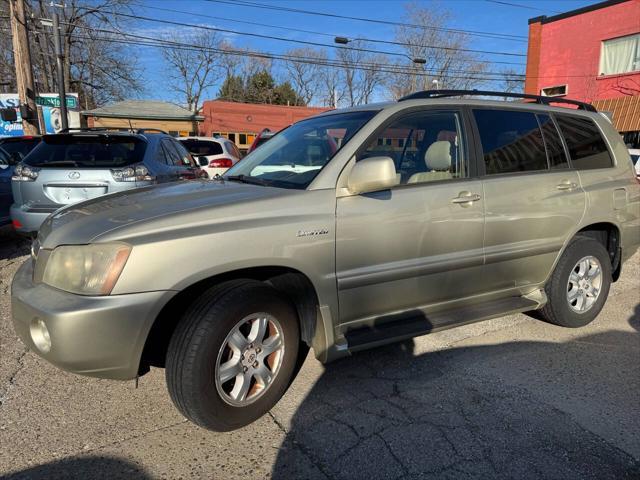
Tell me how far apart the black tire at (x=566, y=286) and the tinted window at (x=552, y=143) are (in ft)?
2.27

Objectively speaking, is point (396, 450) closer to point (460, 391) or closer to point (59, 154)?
point (460, 391)

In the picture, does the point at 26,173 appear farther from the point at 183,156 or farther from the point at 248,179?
the point at 248,179

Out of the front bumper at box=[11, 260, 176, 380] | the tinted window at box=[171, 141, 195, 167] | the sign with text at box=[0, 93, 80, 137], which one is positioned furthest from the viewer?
the sign with text at box=[0, 93, 80, 137]

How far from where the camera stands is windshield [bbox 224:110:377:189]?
3088 millimetres

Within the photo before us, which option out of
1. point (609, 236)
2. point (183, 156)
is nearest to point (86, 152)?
point (183, 156)

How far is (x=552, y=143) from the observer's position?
156 inches

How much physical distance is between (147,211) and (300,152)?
1.29m

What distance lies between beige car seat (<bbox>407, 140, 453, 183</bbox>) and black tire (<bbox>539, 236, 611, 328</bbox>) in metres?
1.43

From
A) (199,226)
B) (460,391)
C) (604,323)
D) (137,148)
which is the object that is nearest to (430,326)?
(460,391)

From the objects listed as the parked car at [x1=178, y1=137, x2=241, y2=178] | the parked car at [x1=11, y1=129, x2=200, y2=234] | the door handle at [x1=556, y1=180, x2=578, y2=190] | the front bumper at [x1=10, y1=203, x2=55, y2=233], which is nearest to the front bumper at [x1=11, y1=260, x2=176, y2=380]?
the door handle at [x1=556, y1=180, x2=578, y2=190]

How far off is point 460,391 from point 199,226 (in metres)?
1.95

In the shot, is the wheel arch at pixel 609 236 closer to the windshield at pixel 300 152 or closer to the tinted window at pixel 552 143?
the tinted window at pixel 552 143

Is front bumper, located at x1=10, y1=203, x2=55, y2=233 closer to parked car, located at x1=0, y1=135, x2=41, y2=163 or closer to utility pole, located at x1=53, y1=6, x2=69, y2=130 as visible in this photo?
parked car, located at x1=0, y1=135, x2=41, y2=163

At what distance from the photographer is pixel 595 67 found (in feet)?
61.1
